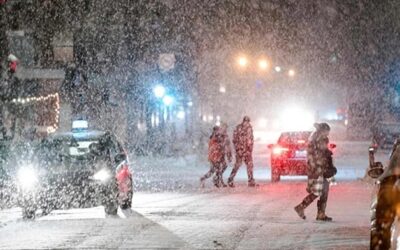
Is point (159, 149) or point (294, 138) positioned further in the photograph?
point (159, 149)

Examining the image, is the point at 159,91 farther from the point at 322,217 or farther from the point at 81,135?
the point at 322,217

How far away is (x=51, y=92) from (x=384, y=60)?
30.5 meters

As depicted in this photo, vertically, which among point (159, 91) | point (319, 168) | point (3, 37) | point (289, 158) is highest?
point (3, 37)

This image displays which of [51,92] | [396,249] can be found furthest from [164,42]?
[396,249]

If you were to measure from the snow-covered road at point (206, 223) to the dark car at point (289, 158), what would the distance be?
141 centimetres

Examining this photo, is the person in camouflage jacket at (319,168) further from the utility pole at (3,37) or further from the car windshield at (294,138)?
the utility pole at (3,37)

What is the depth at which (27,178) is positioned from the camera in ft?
50.0

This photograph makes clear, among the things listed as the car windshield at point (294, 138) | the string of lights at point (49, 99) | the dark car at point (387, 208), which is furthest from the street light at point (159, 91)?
the dark car at point (387, 208)

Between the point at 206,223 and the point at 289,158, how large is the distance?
33.4ft

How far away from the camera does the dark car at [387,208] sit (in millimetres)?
→ 8188

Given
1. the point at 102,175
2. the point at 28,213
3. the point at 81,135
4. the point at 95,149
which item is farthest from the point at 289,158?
the point at 28,213

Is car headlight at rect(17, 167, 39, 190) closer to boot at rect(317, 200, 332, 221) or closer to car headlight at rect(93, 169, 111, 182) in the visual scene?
car headlight at rect(93, 169, 111, 182)

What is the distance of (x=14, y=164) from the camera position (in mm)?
16922

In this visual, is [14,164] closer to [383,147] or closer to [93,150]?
[93,150]
